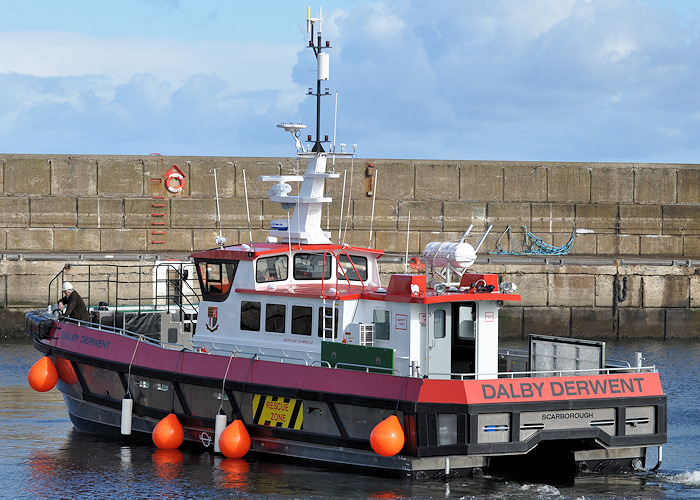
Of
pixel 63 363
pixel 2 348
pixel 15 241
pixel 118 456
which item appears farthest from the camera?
pixel 15 241

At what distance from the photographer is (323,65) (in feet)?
54.6

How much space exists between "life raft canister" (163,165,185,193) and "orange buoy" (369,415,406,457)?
21043mm

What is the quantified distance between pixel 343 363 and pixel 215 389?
216 centimetres

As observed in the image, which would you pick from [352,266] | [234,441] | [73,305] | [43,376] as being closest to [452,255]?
[352,266]

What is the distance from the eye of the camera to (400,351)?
14.5 metres

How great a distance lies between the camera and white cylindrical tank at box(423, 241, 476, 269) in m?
14.7

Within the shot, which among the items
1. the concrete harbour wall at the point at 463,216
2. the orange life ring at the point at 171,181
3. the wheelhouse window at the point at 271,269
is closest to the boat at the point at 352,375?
the wheelhouse window at the point at 271,269

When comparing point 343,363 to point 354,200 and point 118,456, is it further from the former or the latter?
point 354,200

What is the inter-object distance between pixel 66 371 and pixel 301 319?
472 cm

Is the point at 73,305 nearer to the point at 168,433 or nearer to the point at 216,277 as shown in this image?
the point at 216,277

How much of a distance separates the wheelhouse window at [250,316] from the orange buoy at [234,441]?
5.10 feet

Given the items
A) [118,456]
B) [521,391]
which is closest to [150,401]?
[118,456]

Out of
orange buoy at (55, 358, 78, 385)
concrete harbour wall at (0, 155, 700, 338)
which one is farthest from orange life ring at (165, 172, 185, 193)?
orange buoy at (55, 358, 78, 385)

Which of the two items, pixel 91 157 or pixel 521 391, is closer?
pixel 521 391
